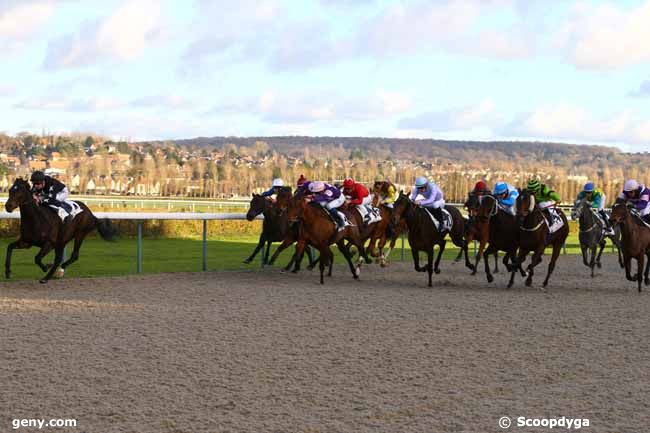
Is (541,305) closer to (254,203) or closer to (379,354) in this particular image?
(379,354)

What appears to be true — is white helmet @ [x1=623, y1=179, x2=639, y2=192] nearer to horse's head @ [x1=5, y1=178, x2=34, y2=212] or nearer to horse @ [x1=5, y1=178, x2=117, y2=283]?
horse @ [x1=5, y1=178, x2=117, y2=283]

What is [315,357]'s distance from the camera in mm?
7633

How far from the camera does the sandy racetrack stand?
5.62 metres

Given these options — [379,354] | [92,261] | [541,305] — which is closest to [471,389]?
[379,354]

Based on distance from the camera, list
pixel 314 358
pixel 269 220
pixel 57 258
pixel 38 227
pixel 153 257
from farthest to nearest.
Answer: pixel 153 257 → pixel 269 220 → pixel 57 258 → pixel 38 227 → pixel 314 358

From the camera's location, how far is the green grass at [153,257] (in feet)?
52.9

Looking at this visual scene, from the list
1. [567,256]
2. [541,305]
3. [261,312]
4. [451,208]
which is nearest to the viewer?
[261,312]

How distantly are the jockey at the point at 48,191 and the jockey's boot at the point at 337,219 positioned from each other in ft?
14.4

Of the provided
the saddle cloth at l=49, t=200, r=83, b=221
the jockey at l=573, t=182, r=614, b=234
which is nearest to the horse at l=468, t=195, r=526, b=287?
the jockey at l=573, t=182, r=614, b=234

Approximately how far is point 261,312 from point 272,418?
16.9ft

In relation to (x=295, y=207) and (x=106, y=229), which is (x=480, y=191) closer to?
(x=295, y=207)

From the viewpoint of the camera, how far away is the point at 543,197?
14734 mm

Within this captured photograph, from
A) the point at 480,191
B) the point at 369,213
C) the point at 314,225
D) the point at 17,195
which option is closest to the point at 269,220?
the point at 369,213

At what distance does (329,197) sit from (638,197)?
17.0 ft
